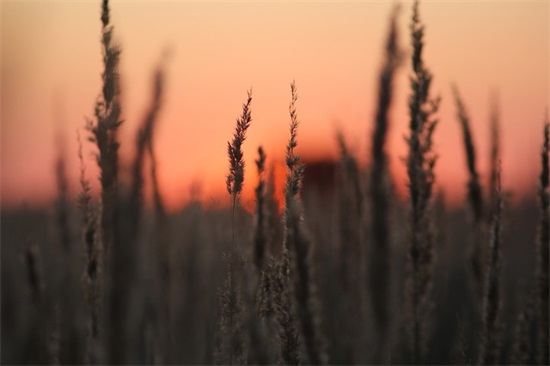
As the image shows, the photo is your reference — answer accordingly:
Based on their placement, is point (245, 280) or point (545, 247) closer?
point (245, 280)

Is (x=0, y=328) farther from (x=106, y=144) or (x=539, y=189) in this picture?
(x=539, y=189)

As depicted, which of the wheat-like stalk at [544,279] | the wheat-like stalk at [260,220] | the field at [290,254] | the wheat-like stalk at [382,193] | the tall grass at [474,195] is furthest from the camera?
the tall grass at [474,195]

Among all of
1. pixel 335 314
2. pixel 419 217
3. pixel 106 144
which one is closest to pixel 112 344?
pixel 106 144

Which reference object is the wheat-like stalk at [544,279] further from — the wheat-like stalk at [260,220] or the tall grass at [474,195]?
the wheat-like stalk at [260,220]

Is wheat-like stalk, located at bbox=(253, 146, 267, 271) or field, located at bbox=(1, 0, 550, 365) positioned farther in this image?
wheat-like stalk, located at bbox=(253, 146, 267, 271)

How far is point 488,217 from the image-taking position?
3.38 meters

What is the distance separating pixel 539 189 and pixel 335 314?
212cm

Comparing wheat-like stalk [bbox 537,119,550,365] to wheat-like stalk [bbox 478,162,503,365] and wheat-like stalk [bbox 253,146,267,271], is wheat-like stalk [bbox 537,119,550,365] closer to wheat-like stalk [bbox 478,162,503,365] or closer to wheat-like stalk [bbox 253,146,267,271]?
wheat-like stalk [bbox 478,162,503,365]

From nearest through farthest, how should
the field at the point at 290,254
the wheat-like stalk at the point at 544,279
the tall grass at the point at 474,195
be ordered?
the field at the point at 290,254 < the wheat-like stalk at the point at 544,279 < the tall grass at the point at 474,195

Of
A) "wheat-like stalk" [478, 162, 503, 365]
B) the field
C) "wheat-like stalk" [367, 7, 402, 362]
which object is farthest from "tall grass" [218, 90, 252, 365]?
"wheat-like stalk" [478, 162, 503, 365]

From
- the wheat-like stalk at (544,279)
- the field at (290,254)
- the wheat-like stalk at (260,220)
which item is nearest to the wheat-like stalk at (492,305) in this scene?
the field at (290,254)

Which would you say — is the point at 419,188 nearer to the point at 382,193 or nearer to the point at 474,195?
the point at 382,193

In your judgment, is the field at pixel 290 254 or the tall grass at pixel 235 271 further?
the tall grass at pixel 235 271

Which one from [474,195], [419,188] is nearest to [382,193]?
[419,188]
